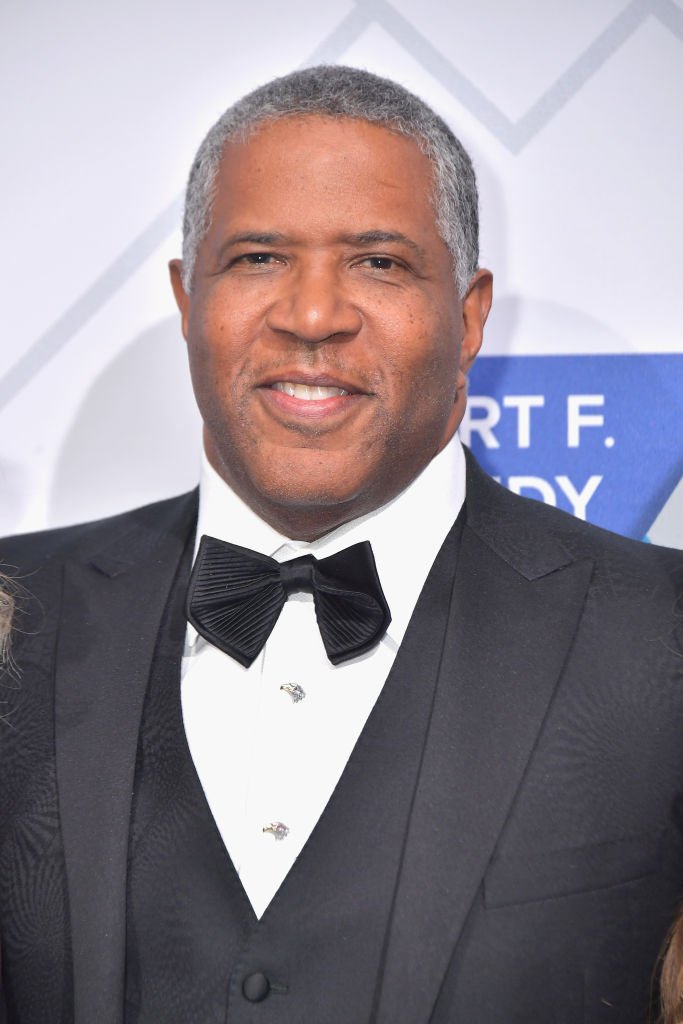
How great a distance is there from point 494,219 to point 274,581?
0.82 m

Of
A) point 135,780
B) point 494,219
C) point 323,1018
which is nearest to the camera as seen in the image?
point 323,1018

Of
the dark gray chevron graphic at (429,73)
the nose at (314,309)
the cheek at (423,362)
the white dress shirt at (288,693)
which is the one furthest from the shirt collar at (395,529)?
the dark gray chevron graphic at (429,73)

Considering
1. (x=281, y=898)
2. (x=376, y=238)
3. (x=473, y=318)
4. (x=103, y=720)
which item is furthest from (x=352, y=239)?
(x=281, y=898)

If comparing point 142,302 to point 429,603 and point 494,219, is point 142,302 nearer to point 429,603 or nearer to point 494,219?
point 494,219

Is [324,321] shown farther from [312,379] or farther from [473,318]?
[473,318]

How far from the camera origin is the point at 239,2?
77.6 inches

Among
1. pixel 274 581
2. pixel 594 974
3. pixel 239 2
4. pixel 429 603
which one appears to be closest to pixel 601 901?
pixel 594 974

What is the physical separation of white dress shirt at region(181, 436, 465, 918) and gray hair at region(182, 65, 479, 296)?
28 centimetres

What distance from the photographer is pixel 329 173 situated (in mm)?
1433

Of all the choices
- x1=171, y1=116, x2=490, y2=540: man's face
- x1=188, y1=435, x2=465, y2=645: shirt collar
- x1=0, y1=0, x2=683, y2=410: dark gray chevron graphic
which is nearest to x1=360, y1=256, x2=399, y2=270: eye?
x1=171, y1=116, x2=490, y2=540: man's face

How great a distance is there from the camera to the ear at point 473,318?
162 cm

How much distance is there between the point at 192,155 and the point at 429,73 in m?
0.42

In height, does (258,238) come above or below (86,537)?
above

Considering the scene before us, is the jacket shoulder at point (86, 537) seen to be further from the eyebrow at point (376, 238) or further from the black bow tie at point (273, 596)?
the eyebrow at point (376, 238)
